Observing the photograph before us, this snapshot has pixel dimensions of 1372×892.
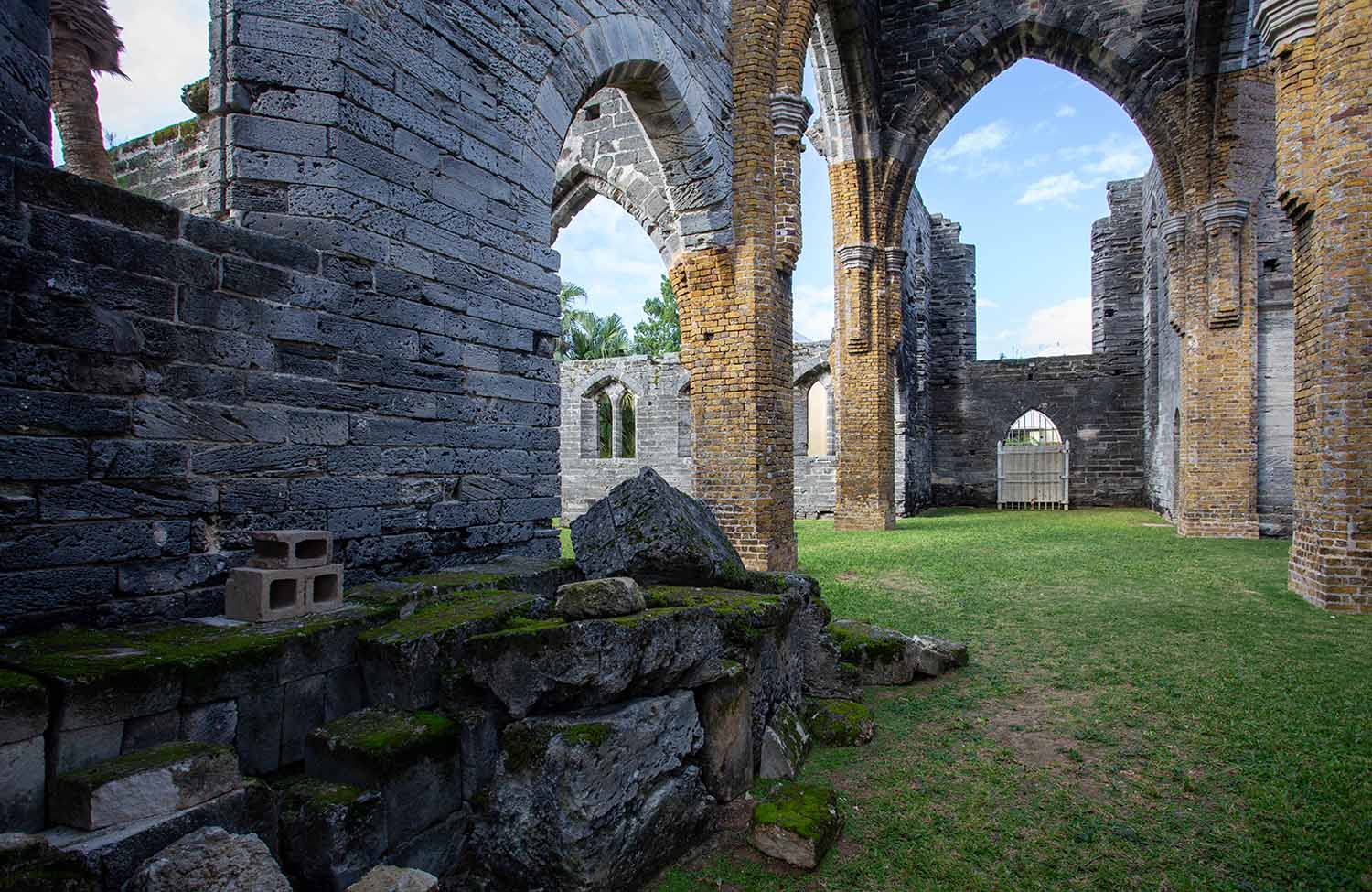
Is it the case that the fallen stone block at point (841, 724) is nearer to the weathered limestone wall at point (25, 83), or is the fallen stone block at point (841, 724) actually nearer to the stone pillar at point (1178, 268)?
the weathered limestone wall at point (25, 83)

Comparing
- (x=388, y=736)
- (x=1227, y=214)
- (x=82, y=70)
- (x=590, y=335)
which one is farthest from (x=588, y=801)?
(x=590, y=335)

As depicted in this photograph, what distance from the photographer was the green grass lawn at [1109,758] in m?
2.53

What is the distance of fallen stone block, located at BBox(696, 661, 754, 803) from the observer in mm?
2988

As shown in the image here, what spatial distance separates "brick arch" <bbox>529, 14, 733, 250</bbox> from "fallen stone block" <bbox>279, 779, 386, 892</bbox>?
13.4 ft

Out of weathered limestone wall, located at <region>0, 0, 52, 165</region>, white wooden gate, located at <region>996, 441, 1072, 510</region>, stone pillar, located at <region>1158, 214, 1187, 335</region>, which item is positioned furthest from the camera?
white wooden gate, located at <region>996, 441, 1072, 510</region>

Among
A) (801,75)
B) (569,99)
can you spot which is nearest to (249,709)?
(569,99)

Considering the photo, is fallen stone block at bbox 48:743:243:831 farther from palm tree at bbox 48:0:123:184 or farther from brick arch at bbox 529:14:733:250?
palm tree at bbox 48:0:123:184

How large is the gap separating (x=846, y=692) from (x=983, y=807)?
50.7 inches

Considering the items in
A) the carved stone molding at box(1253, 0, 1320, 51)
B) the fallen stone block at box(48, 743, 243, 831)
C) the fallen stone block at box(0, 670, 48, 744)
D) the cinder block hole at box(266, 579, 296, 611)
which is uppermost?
the carved stone molding at box(1253, 0, 1320, 51)

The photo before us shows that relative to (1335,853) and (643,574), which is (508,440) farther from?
(1335,853)

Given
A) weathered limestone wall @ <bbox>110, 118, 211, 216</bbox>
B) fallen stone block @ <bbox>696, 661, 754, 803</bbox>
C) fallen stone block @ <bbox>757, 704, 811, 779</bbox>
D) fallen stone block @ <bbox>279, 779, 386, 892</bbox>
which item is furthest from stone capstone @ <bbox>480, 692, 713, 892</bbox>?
weathered limestone wall @ <bbox>110, 118, 211, 216</bbox>

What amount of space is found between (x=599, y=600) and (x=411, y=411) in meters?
1.88

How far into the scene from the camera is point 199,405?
3.06 m

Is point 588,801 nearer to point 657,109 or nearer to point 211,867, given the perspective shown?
point 211,867
